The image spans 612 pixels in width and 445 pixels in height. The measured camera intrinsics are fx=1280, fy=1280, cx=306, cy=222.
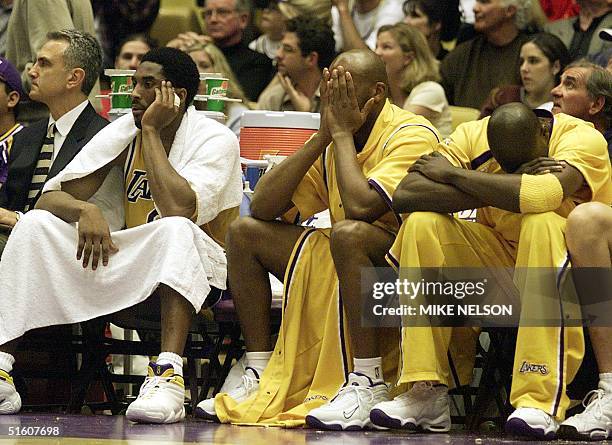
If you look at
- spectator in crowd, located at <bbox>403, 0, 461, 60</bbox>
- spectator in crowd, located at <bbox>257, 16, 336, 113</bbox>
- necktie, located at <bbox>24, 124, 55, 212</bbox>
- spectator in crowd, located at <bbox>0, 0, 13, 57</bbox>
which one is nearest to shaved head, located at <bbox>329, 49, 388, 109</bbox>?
necktie, located at <bbox>24, 124, 55, 212</bbox>

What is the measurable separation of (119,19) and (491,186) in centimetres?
470

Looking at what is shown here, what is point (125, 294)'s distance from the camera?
4938 mm

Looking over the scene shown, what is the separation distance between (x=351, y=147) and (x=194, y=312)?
91 centimetres

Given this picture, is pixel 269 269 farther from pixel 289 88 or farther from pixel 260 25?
pixel 260 25

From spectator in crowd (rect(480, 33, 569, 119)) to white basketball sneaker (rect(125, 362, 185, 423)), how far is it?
2.68m

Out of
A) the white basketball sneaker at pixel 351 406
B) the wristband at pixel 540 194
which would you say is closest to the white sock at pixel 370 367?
the white basketball sneaker at pixel 351 406

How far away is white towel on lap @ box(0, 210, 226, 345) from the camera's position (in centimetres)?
493

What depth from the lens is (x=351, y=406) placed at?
14.6 ft

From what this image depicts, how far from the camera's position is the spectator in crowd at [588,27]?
7.06 meters

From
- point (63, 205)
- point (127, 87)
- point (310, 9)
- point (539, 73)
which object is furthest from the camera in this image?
point (310, 9)

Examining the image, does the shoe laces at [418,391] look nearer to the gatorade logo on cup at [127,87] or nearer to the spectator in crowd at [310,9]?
the gatorade logo on cup at [127,87]

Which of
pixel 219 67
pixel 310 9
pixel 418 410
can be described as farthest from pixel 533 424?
pixel 310 9

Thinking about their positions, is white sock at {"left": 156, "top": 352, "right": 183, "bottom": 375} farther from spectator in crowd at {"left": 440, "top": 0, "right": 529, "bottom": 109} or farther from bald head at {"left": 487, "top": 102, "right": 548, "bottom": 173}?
spectator in crowd at {"left": 440, "top": 0, "right": 529, "bottom": 109}

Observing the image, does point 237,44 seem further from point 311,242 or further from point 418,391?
point 418,391
